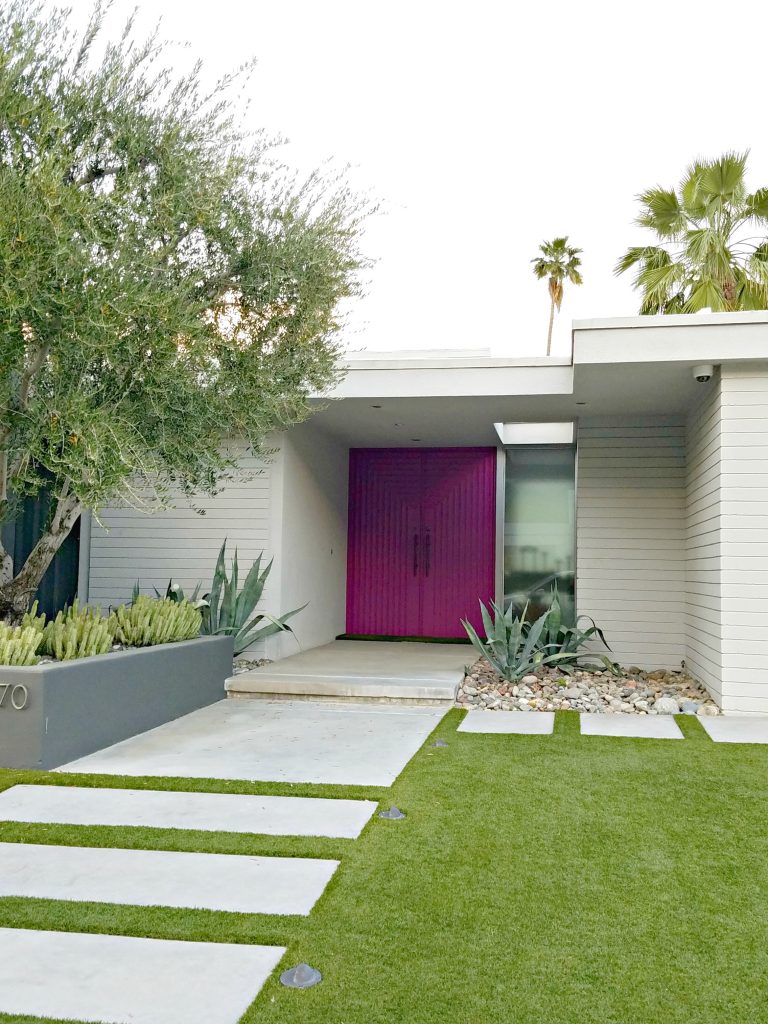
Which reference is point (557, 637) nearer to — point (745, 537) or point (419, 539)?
point (745, 537)

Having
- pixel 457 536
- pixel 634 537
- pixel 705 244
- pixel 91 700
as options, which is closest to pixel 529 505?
pixel 457 536

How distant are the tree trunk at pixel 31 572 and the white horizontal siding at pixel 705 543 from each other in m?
4.59

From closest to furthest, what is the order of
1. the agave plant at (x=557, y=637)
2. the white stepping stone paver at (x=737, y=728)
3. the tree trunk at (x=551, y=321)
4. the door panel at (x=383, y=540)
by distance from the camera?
the white stepping stone paver at (x=737, y=728)
the agave plant at (x=557, y=637)
the door panel at (x=383, y=540)
the tree trunk at (x=551, y=321)

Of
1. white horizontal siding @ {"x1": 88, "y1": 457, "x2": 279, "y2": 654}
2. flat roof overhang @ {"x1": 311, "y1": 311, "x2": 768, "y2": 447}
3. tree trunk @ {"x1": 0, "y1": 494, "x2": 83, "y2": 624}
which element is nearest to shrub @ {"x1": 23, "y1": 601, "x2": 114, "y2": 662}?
tree trunk @ {"x1": 0, "y1": 494, "x2": 83, "y2": 624}

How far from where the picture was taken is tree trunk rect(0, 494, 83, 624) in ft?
18.5

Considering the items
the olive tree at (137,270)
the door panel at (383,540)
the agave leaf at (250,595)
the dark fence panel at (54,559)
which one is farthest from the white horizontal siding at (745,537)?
the dark fence panel at (54,559)

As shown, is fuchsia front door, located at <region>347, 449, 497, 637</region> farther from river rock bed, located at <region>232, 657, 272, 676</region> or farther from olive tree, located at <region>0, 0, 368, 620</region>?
olive tree, located at <region>0, 0, 368, 620</region>

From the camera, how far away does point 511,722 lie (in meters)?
6.08

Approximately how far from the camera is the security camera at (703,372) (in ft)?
21.4

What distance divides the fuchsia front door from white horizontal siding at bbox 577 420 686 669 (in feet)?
7.26

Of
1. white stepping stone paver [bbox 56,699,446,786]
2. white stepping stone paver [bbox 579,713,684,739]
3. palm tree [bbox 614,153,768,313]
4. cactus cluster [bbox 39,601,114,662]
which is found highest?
palm tree [bbox 614,153,768,313]

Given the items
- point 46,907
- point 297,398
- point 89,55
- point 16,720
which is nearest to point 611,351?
point 297,398

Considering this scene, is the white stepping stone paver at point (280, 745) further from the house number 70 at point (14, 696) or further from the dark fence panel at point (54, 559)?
the dark fence panel at point (54, 559)

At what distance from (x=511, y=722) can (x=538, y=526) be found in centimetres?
422
